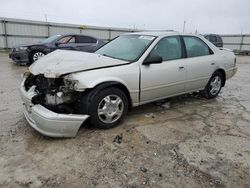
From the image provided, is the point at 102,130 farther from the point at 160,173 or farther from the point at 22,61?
the point at 22,61

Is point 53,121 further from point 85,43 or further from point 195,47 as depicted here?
point 85,43

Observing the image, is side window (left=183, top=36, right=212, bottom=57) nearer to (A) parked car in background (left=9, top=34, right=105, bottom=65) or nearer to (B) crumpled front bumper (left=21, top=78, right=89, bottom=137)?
(B) crumpled front bumper (left=21, top=78, right=89, bottom=137)

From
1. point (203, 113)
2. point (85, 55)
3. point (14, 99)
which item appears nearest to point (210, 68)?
point (203, 113)

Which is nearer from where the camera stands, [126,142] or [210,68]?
[126,142]

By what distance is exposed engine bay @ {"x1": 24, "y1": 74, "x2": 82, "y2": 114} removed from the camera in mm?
3420

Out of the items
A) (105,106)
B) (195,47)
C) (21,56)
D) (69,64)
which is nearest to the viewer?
(69,64)

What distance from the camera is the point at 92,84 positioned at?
343 centimetres

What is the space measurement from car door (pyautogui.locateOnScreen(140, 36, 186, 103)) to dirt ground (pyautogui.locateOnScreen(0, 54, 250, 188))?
0.45 m

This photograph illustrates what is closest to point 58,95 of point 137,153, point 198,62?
point 137,153

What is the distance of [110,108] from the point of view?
371 cm

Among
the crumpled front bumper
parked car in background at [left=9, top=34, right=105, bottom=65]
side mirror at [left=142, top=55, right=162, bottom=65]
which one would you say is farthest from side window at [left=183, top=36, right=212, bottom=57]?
parked car in background at [left=9, top=34, right=105, bottom=65]

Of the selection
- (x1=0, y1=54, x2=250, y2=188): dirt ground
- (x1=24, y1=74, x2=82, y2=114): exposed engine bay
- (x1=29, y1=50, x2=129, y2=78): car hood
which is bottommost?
(x1=0, y1=54, x2=250, y2=188): dirt ground

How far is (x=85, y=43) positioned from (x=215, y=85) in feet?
21.9

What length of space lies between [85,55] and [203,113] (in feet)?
8.21
